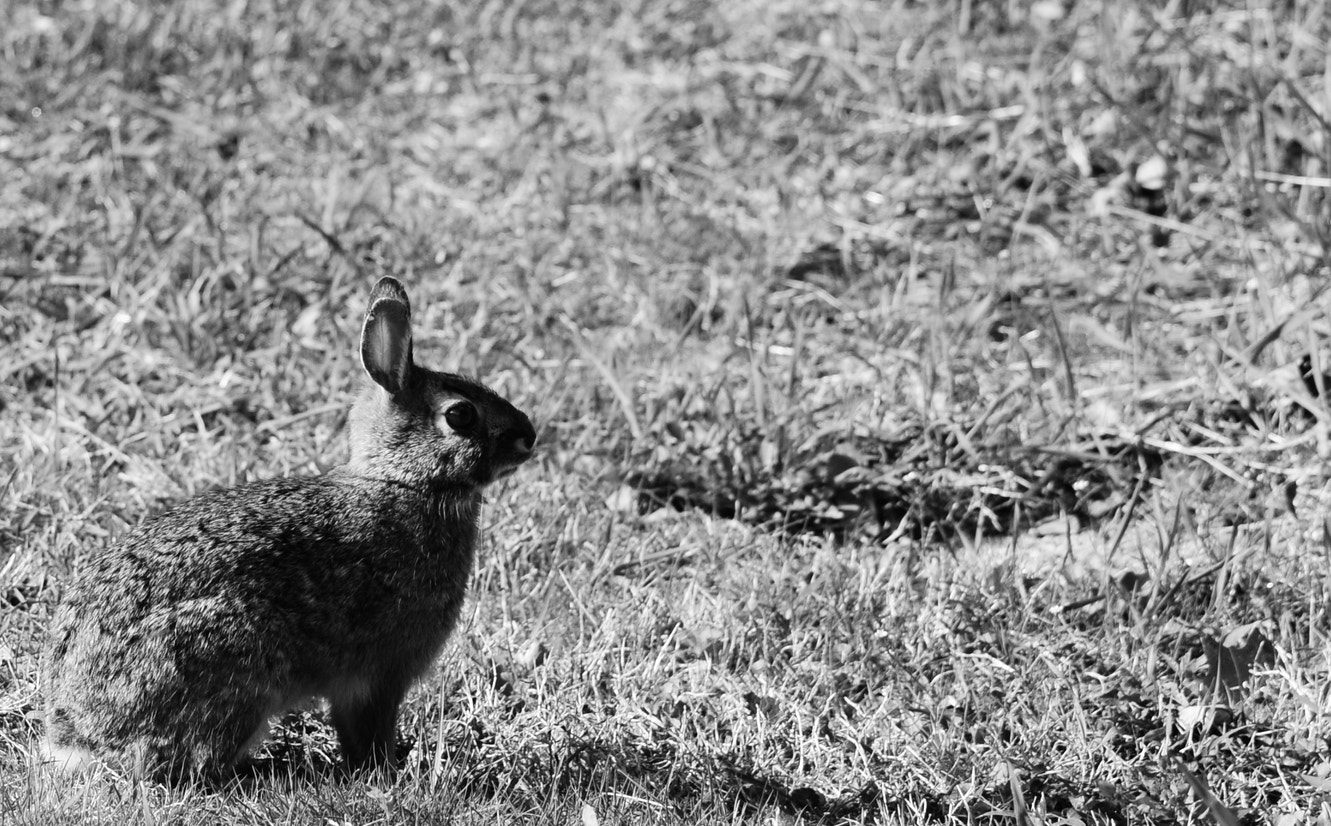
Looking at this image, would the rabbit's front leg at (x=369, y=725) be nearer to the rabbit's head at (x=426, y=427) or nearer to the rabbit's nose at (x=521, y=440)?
the rabbit's head at (x=426, y=427)

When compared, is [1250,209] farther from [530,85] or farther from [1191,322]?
[530,85]

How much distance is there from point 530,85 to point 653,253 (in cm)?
174

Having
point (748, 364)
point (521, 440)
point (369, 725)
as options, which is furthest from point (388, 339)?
point (748, 364)

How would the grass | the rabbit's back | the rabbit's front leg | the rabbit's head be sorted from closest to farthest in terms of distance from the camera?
the rabbit's back < the rabbit's front leg < the rabbit's head < the grass

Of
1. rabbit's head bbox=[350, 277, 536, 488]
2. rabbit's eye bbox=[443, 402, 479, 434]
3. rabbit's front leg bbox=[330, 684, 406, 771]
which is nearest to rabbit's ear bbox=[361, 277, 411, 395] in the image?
rabbit's head bbox=[350, 277, 536, 488]

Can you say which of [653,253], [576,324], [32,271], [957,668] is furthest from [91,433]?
[957,668]

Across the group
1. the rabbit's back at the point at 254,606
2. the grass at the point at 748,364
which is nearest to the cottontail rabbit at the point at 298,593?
the rabbit's back at the point at 254,606

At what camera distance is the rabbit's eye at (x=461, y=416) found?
157 inches

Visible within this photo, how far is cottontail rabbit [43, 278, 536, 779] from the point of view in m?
3.53

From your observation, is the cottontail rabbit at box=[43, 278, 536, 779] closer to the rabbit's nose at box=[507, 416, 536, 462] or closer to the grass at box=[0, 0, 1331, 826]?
the rabbit's nose at box=[507, 416, 536, 462]

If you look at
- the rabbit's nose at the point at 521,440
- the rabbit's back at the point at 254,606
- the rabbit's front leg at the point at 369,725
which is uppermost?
the rabbit's nose at the point at 521,440

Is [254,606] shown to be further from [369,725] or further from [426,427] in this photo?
[426,427]

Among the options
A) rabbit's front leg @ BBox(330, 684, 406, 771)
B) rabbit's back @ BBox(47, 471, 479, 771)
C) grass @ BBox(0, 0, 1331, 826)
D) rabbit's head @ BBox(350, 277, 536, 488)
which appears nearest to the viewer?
rabbit's back @ BBox(47, 471, 479, 771)

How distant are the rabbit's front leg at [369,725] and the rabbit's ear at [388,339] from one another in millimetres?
744
